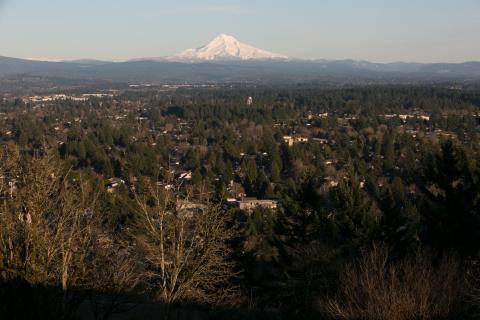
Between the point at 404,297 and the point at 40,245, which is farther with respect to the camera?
the point at 404,297

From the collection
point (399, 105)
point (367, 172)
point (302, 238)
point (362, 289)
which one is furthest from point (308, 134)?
point (362, 289)

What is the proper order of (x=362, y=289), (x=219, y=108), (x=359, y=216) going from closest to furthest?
1. (x=362, y=289)
2. (x=359, y=216)
3. (x=219, y=108)

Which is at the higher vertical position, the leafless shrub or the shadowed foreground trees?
the shadowed foreground trees

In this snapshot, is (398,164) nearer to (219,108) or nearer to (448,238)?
(448,238)

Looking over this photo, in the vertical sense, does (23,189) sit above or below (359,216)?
above

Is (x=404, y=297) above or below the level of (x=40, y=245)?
below

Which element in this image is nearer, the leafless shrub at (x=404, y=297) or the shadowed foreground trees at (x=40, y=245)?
the shadowed foreground trees at (x=40, y=245)

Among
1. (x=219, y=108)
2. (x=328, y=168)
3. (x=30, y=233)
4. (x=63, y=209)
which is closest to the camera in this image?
(x=30, y=233)

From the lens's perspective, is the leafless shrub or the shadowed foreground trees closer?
the shadowed foreground trees

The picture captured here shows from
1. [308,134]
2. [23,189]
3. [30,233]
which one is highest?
[23,189]

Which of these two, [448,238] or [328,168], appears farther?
[328,168]

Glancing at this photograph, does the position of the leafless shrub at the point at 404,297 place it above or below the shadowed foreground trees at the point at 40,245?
below
